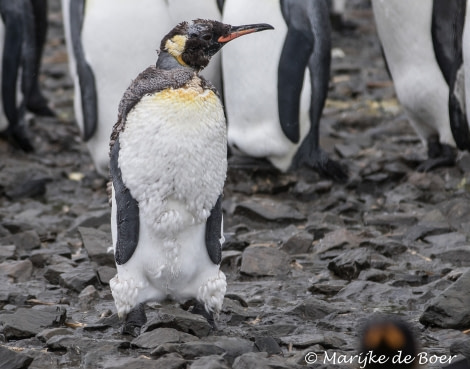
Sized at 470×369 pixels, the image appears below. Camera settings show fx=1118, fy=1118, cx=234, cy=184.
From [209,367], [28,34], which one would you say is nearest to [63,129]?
[28,34]

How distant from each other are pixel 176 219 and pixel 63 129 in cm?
568

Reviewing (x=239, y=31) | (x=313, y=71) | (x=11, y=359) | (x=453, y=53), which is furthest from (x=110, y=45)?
(x=11, y=359)

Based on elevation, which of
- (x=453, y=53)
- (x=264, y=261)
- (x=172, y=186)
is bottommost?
(x=264, y=261)

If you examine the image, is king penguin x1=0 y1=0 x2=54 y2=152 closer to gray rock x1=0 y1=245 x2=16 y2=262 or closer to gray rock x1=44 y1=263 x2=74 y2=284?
gray rock x1=0 y1=245 x2=16 y2=262

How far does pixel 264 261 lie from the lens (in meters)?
5.89

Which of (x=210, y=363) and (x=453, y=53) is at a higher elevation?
(x=453, y=53)

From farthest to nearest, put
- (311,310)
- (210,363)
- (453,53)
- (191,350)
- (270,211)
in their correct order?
(453,53) < (270,211) < (311,310) < (191,350) < (210,363)

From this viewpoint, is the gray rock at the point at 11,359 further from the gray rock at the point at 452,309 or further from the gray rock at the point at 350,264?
the gray rock at the point at 350,264

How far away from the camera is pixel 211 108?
4.55 m

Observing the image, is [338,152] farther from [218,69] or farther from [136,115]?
[136,115]

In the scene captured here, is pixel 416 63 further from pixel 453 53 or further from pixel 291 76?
pixel 291 76

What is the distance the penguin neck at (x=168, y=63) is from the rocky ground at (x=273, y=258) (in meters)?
1.02

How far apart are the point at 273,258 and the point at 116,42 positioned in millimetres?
2629

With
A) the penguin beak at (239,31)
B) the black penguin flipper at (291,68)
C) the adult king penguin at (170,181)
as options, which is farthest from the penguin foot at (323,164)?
the adult king penguin at (170,181)
